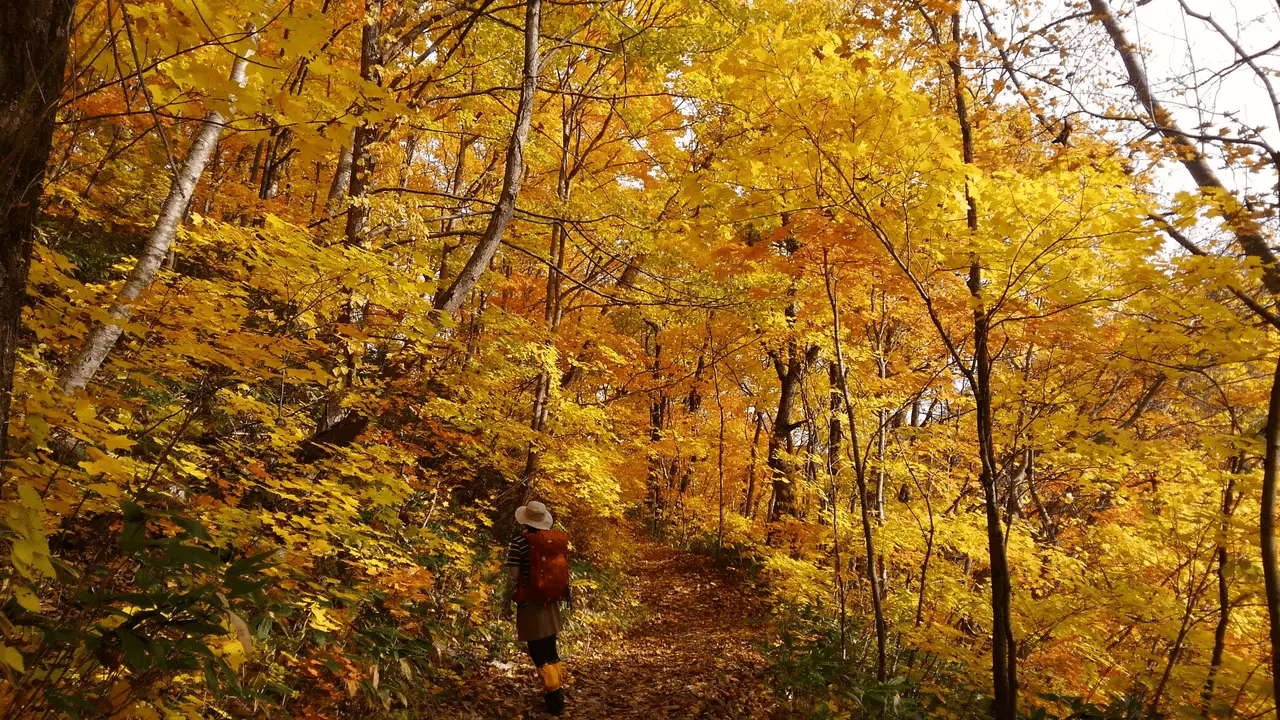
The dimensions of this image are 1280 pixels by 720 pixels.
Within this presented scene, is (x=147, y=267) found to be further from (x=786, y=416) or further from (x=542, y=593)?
(x=786, y=416)

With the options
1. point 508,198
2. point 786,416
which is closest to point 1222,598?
point 508,198

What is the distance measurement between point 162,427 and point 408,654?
312 cm

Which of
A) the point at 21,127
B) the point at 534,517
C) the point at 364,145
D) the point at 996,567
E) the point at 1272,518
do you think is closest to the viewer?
the point at 21,127

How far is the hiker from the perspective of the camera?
5.29 meters

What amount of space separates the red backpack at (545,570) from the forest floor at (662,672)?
996 millimetres

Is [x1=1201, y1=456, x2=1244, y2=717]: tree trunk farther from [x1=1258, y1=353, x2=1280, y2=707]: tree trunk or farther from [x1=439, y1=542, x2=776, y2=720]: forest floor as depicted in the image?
[x1=439, y1=542, x2=776, y2=720]: forest floor

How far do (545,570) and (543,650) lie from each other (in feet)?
2.30

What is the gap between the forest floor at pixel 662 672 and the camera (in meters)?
5.58

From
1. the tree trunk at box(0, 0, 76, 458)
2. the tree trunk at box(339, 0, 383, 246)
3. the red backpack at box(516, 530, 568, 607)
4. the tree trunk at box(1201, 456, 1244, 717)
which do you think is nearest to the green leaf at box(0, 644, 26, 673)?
the tree trunk at box(0, 0, 76, 458)

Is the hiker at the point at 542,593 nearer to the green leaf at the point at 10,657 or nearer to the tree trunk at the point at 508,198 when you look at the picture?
the tree trunk at the point at 508,198

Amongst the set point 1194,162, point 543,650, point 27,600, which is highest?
point 1194,162

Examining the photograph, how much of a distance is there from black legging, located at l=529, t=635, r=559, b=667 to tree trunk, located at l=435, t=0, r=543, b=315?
3028 mm

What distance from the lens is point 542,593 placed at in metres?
5.32

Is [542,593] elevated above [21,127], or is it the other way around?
[21,127]
